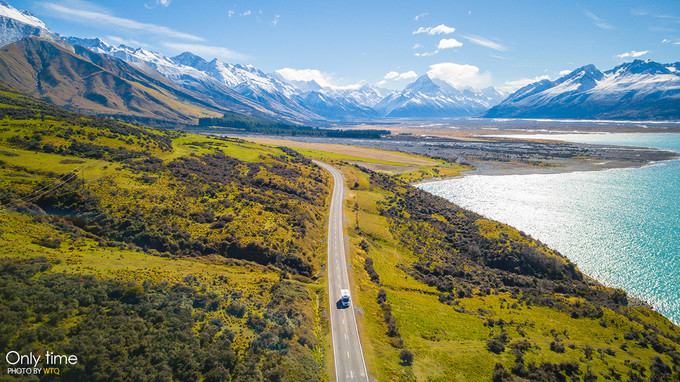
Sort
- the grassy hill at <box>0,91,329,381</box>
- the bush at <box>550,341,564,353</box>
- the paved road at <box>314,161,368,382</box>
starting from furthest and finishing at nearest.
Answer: the bush at <box>550,341,564,353</box> < the paved road at <box>314,161,368,382</box> < the grassy hill at <box>0,91,329,381</box>

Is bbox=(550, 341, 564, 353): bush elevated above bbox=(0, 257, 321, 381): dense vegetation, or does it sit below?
below

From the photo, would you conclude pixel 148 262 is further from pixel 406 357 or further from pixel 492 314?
pixel 492 314

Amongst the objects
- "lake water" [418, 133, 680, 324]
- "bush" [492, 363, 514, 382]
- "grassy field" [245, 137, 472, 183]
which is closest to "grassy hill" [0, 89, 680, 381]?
"bush" [492, 363, 514, 382]

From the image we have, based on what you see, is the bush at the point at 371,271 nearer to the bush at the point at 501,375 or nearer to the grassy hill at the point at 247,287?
the grassy hill at the point at 247,287

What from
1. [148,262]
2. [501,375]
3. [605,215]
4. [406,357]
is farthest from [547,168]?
[148,262]

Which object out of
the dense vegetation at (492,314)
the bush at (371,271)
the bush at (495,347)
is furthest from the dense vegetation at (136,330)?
the bush at (495,347)

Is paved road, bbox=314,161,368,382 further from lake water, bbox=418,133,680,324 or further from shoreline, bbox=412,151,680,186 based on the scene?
shoreline, bbox=412,151,680,186

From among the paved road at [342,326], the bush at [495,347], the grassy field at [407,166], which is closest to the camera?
the paved road at [342,326]

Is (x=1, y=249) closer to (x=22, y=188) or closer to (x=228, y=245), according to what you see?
(x=22, y=188)
